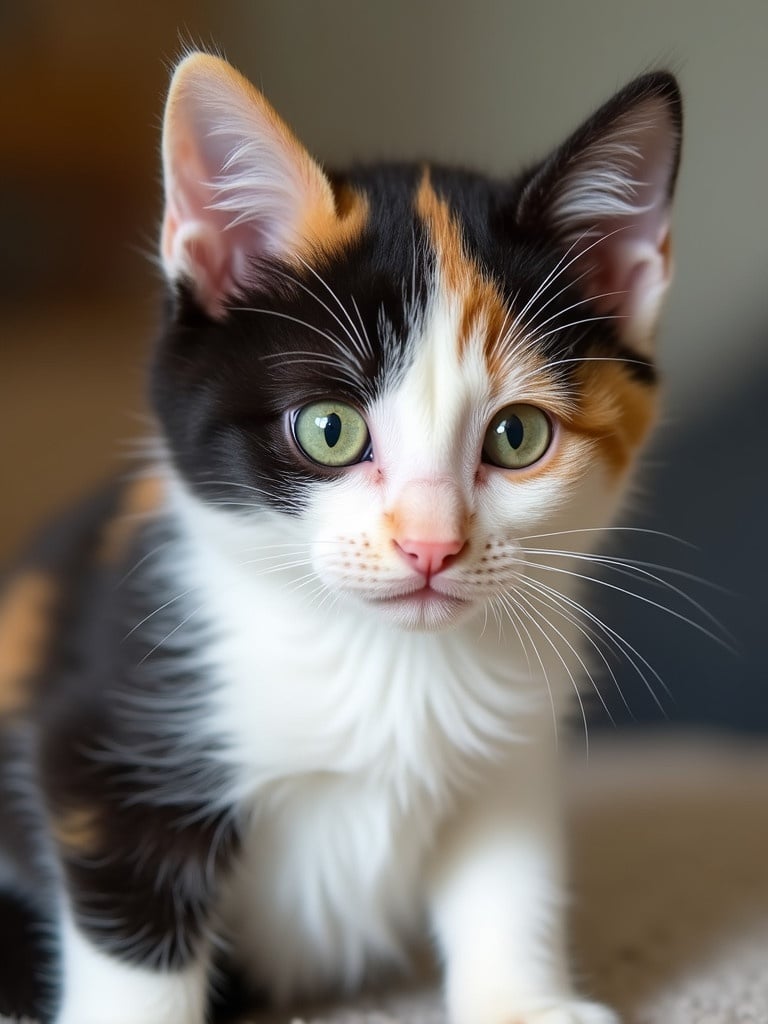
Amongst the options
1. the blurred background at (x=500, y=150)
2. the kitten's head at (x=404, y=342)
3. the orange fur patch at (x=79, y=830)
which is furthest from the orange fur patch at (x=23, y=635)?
the blurred background at (x=500, y=150)

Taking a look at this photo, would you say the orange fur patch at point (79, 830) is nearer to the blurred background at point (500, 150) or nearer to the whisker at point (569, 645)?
the whisker at point (569, 645)

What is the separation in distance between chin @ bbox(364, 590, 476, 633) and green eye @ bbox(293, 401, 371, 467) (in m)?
0.10

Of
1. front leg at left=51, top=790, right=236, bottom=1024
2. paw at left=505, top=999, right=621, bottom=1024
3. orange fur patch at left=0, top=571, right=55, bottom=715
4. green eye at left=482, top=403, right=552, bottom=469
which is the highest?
green eye at left=482, top=403, right=552, bottom=469

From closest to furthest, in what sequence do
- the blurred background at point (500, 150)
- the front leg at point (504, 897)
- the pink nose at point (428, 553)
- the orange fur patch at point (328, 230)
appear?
the pink nose at point (428, 553)
the orange fur patch at point (328, 230)
the front leg at point (504, 897)
the blurred background at point (500, 150)

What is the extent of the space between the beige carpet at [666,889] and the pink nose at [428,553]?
A: 0.46 m

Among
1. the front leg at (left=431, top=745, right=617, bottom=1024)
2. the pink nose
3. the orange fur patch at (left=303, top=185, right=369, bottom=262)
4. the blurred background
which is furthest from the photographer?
the blurred background

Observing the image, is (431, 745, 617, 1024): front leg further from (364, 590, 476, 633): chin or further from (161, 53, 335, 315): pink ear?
(161, 53, 335, 315): pink ear

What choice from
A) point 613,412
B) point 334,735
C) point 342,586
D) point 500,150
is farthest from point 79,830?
point 500,150

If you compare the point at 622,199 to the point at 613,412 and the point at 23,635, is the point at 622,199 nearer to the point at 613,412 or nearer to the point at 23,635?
the point at 613,412

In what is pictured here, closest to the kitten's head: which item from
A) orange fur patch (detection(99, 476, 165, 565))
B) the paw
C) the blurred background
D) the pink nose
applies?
the pink nose

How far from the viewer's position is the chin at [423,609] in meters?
0.80

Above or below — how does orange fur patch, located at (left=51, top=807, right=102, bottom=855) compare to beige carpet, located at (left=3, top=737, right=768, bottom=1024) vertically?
Answer: above

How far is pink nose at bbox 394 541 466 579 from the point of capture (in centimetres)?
77

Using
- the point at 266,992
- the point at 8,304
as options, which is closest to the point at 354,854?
the point at 266,992
